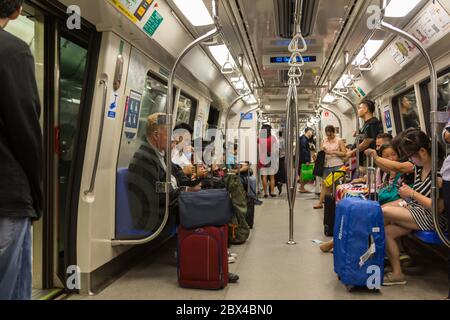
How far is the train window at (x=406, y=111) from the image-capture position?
5789mm

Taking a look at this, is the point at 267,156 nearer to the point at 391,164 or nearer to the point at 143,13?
the point at 391,164

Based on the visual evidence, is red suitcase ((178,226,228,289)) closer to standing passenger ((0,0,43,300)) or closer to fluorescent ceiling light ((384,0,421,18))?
standing passenger ((0,0,43,300))

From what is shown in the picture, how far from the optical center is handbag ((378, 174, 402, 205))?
358cm

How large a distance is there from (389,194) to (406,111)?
10.4 feet

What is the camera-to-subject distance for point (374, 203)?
9.45 ft

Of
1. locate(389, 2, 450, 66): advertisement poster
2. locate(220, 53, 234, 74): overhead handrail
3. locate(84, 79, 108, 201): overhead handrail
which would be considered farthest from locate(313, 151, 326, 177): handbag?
locate(84, 79, 108, 201): overhead handrail

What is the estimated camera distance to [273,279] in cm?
317

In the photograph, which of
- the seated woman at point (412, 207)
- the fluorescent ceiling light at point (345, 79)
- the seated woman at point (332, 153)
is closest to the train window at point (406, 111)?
the fluorescent ceiling light at point (345, 79)

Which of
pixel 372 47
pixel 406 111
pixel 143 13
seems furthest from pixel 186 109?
pixel 406 111

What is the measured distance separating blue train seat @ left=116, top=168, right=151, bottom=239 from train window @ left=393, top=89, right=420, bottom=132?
4466 millimetres

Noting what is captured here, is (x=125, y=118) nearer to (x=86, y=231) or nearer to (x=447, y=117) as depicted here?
(x=86, y=231)

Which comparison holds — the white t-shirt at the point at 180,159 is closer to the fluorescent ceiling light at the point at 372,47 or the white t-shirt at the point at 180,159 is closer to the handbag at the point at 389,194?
the handbag at the point at 389,194

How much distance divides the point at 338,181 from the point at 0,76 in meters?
5.35
